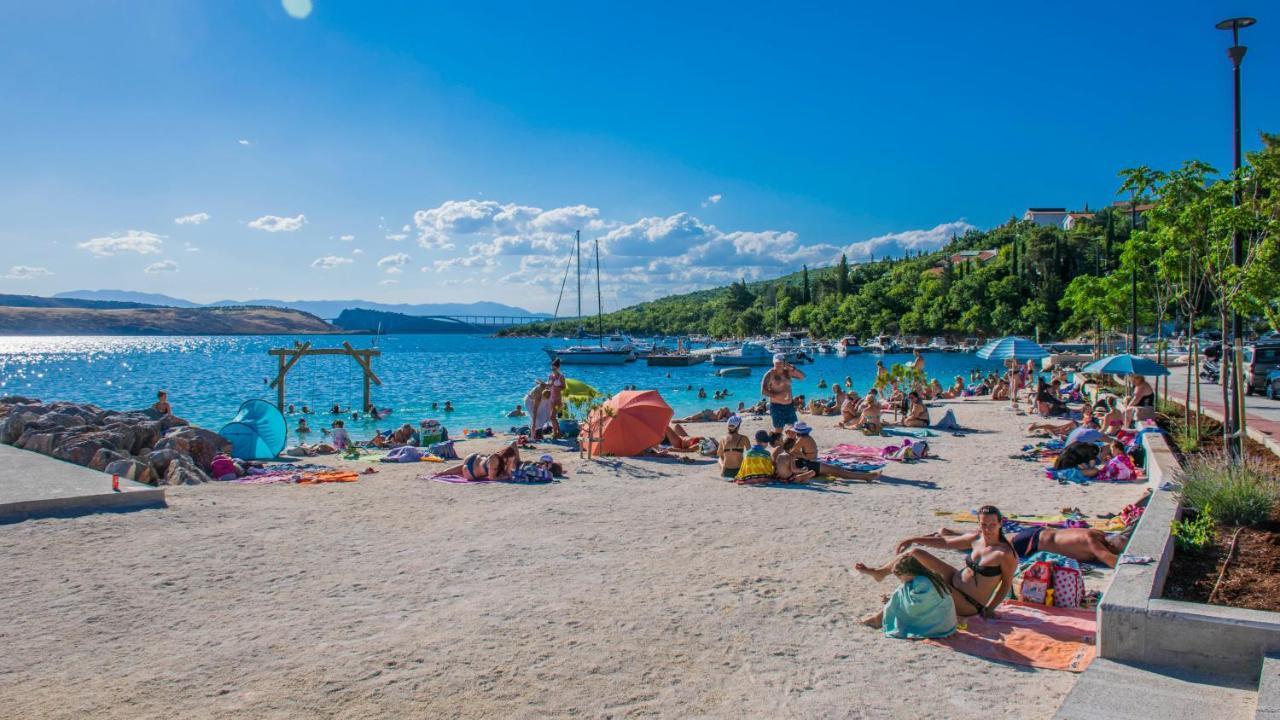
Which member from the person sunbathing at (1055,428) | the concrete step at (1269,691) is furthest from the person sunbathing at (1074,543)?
the person sunbathing at (1055,428)

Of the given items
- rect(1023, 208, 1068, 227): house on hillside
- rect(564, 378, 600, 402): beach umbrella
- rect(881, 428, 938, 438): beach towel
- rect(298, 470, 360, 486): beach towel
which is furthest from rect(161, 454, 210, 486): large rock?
rect(1023, 208, 1068, 227): house on hillside

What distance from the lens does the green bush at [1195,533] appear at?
19.6 feet

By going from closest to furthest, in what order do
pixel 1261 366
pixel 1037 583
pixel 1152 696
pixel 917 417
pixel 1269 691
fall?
pixel 1269 691 < pixel 1152 696 < pixel 1037 583 < pixel 917 417 < pixel 1261 366

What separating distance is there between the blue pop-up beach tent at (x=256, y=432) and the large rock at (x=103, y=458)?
3.07 meters

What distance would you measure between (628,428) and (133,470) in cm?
774

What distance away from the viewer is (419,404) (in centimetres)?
3656

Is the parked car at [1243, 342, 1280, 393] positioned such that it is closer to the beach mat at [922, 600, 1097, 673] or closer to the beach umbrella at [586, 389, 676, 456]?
the beach umbrella at [586, 389, 676, 456]

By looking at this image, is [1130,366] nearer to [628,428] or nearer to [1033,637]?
[628,428]

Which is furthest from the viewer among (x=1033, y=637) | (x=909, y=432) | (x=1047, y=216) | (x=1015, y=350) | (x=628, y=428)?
(x=1047, y=216)

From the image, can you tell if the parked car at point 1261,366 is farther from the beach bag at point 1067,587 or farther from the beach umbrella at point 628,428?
the beach bag at point 1067,587

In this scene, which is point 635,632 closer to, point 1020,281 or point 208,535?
point 208,535

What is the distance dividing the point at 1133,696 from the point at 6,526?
1018 centimetres

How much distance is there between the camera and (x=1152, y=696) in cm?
407

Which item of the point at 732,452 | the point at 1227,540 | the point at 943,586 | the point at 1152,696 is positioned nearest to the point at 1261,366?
the point at 732,452
